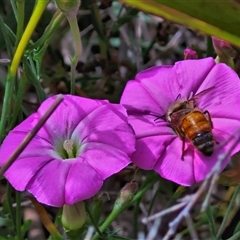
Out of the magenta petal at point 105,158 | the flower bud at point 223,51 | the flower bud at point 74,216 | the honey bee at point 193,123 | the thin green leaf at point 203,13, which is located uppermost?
the thin green leaf at point 203,13

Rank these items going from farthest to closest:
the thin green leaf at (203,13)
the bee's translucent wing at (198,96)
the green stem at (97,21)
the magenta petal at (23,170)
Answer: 1. the green stem at (97,21)
2. the bee's translucent wing at (198,96)
3. the magenta petal at (23,170)
4. the thin green leaf at (203,13)

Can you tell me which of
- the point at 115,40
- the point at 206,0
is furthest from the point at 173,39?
the point at 206,0

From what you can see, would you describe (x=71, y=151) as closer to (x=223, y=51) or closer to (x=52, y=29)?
(x=52, y=29)

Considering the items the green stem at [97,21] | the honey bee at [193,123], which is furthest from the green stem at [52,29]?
the green stem at [97,21]

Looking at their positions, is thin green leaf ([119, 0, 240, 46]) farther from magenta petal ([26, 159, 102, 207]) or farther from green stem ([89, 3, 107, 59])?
green stem ([89, 3, 107, 59])

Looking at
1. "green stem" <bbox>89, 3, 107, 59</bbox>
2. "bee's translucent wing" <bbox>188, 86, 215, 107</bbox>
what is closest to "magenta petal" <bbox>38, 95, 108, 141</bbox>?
"bee's translucent wing" <bbox>188, 86, 215, 107</bbox>

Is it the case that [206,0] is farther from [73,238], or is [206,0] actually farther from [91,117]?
[73,238]

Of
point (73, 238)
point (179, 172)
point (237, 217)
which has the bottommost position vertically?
point (237, 217)

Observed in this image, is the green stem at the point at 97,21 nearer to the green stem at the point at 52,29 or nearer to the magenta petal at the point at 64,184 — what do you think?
the green stem at the point at 52,29
